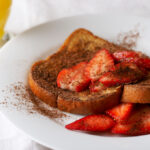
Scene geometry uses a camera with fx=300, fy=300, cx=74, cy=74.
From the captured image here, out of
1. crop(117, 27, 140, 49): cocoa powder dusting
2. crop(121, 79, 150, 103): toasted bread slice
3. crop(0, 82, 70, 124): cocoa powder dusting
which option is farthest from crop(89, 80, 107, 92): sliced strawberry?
crop(117, 27, 140, 49): cocoa powder dusting

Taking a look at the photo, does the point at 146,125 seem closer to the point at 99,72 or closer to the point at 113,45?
the point at 99,72

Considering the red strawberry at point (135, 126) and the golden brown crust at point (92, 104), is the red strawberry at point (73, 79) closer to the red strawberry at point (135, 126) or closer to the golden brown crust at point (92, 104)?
the golden brown crust at point (92, 104)

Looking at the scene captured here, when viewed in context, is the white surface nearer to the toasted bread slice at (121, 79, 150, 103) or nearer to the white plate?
the white plate

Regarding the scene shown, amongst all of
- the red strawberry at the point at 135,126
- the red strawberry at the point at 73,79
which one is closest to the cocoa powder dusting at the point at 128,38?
the red strawberry at the point at 73,79

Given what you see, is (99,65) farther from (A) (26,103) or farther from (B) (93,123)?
(A) (26,103)

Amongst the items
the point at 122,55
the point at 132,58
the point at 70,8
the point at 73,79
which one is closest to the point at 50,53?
the point at 73,79

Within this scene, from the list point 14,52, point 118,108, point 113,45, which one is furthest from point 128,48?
point 14,52
